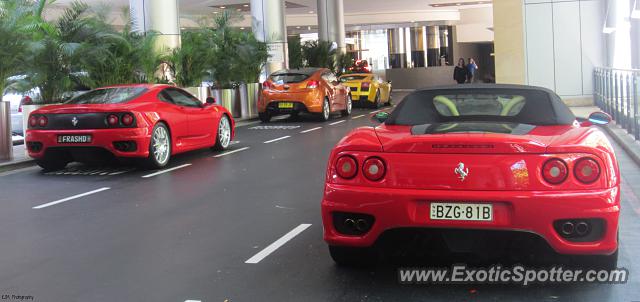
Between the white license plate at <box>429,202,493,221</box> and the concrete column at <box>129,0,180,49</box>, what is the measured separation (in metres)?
16.5

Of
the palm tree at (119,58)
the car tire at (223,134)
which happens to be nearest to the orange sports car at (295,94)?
the palm tree at (119,58)

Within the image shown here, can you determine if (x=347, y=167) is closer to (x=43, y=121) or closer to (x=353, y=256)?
(x=353, y=256)

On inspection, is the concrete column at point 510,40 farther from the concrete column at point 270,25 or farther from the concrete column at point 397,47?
the concrete column at point 397,47

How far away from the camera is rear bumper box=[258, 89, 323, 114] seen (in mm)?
19672

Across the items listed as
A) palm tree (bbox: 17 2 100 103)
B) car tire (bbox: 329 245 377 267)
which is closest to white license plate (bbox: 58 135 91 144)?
palm tree (bbox: 17 2 100 103)

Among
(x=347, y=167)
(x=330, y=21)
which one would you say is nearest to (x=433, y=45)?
(x=330, y=21)

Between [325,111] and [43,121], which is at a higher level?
[43,121]

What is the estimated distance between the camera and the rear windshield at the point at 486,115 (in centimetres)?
542

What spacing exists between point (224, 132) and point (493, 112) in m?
8.03

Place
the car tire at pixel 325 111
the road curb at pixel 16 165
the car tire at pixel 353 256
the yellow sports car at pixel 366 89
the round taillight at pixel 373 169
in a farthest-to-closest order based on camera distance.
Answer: the yellow sports car at pixel 366 89
the car tire at pixel 325 111
the road curb at pixel 16 165
the car tire at pixel 353 256
the round taillight at pixel 373 169

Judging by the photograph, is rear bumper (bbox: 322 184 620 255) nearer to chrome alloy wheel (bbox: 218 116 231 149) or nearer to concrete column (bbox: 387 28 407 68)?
chrome alloy wheel (bbox: 218 116 231 149)

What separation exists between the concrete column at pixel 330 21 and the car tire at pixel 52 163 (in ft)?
97.6

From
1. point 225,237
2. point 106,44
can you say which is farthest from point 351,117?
point 225,237

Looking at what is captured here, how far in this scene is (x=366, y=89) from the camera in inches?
1049
